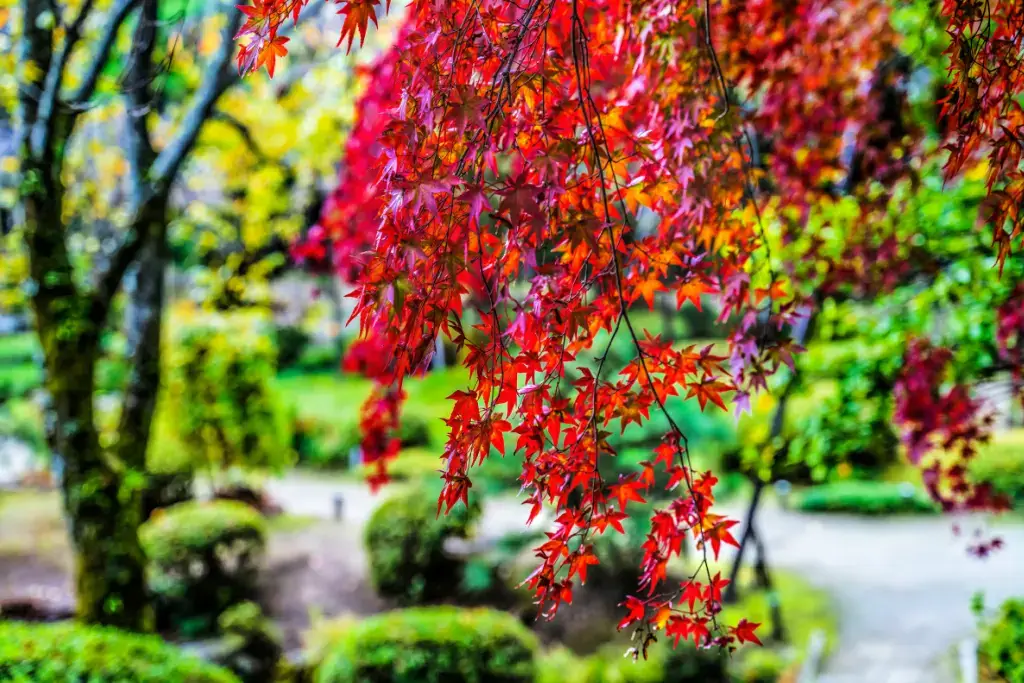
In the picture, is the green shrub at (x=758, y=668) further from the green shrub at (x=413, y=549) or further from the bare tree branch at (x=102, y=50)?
the bare tree branch at (x=102, y=50)

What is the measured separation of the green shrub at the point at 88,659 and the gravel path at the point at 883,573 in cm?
393

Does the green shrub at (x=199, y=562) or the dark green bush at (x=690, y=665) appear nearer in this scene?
the dark green bush at (x=690, y=665)

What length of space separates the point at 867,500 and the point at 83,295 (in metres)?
9.38

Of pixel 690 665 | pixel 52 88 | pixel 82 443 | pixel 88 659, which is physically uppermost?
pixel 52 88

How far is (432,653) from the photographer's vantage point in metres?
3.65

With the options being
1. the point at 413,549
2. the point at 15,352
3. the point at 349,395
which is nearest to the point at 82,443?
the point at 413,549

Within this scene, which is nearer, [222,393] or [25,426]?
[222,393]

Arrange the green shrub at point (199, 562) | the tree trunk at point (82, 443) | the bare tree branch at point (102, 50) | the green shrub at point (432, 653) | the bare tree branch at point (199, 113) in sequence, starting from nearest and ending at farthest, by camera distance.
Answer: the bare tree branch at point (102, 50) < the green shrub at point (432, 653) < the tree trunk at point (82, 443) < the bare tree branch at point (199, 113) < the green shrub at point (199, 562)

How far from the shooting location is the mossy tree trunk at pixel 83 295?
364 centimetres

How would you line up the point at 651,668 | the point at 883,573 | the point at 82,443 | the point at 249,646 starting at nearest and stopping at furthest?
the point at 82,443 < the point at 651,668 < the point at 249,646 < the point at 883,573

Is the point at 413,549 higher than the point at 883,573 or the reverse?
higher

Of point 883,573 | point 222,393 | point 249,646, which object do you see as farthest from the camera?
point 222,393

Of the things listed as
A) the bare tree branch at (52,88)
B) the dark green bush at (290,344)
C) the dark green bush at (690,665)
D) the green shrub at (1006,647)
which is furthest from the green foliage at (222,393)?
the dark green bush at (290,344)

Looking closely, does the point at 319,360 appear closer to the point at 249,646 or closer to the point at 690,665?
the point at 249,646
